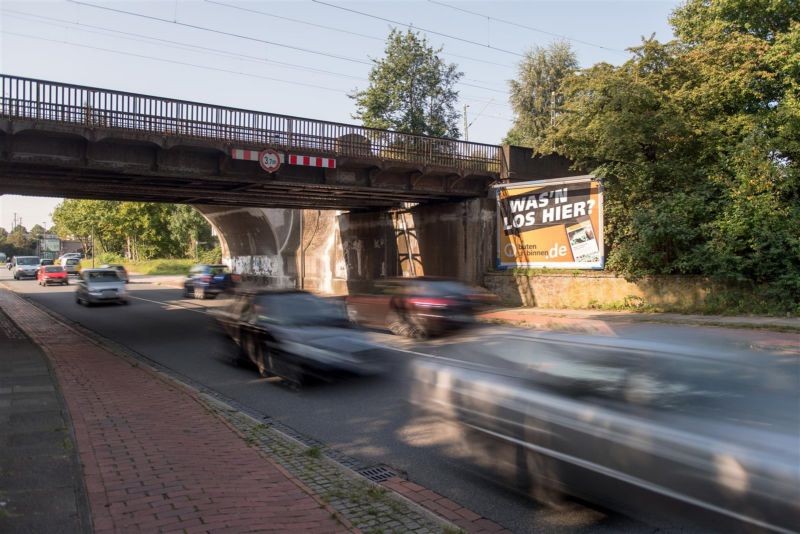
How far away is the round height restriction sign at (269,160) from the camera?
58.8 feet

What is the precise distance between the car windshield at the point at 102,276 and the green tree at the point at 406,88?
24.5 m

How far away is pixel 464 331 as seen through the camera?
1333cm

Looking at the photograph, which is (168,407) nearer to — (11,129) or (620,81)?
(11,129)

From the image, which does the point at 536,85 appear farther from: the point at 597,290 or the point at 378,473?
the point at 378,473

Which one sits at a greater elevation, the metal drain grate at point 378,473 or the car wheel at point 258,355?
the car wheel at point 258,355

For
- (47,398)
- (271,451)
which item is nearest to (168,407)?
(47,398)

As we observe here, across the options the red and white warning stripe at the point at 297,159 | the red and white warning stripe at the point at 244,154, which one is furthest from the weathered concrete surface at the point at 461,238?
the red and white warning stripe at the point at 244,154

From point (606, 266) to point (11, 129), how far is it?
62.9 ft

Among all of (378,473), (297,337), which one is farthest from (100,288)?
(378,473)

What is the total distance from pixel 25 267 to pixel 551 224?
50.1 meters

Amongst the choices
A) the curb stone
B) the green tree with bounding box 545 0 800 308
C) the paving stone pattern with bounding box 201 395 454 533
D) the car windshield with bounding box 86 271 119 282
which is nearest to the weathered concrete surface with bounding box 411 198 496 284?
the green tree with bounding box 545 0 800 308

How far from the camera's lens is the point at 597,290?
21.2m

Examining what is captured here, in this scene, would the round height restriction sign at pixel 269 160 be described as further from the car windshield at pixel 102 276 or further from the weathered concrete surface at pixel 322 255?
the weathered concrete surface at pixel 322 255

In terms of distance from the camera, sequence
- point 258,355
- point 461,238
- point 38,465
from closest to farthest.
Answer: point 38,465 < point 258,355 < point 461,238
